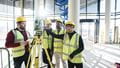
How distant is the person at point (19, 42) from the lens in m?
4.21

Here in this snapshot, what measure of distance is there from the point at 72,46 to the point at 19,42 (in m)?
1.09

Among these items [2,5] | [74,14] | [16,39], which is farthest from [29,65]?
[2,5]

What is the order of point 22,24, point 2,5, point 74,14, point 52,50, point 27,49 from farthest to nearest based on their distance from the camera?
1. point 2,5
2. point 74,14
3. point 52,50
4. point 27,49
5. point 22,24

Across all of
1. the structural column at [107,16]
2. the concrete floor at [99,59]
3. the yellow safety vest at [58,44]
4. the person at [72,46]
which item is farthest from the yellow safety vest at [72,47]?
the structural column at [107,16]

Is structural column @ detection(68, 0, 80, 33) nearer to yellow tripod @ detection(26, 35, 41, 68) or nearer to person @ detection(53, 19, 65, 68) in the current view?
person @ detection(53, 19, 65, 68)

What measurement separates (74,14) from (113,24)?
10.9 m

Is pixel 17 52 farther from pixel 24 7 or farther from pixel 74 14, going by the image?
pixel 24 7

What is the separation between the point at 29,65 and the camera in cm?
450

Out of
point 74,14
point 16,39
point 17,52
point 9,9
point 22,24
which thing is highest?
point 9,9

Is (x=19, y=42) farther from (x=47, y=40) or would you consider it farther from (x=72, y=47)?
A: (x=47, y=40)

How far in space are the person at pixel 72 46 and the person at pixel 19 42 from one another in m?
0.86

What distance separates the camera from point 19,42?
429 cm

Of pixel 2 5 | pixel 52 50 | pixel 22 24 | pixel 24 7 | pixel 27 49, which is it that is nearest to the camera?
pixel 22 24

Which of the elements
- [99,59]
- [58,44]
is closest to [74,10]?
[99,59]
